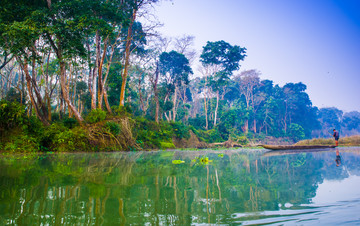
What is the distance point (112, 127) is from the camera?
12.2 metres

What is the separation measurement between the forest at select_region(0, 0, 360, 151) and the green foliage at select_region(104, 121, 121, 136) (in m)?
0.05

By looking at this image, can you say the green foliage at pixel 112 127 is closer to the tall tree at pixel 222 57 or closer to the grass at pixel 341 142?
the grass at pixel 341 142

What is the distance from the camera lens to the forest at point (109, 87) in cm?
975

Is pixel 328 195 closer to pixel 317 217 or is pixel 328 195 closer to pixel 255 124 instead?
pixel 317 217

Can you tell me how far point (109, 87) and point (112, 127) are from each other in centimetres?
1136

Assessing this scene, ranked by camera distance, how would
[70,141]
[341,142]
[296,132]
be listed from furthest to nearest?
[296,132], [341,142], [70,141]

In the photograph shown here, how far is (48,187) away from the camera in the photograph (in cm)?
258

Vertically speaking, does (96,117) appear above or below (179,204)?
above

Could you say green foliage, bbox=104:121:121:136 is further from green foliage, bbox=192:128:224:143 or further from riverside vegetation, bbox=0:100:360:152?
green foliage, bbox=192:128:224:143

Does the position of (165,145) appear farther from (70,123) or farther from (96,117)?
(70,123)

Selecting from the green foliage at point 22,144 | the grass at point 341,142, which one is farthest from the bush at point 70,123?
the grass at point 341,142

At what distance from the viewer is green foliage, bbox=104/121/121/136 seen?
12.1 meters

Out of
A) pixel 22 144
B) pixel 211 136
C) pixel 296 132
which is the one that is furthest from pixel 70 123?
pixel 296 132

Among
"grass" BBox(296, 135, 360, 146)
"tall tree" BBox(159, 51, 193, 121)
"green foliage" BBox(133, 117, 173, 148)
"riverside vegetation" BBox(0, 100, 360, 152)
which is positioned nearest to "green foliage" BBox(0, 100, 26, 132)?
"riverside vegetation" BBox(0, 100, 360, 152)
